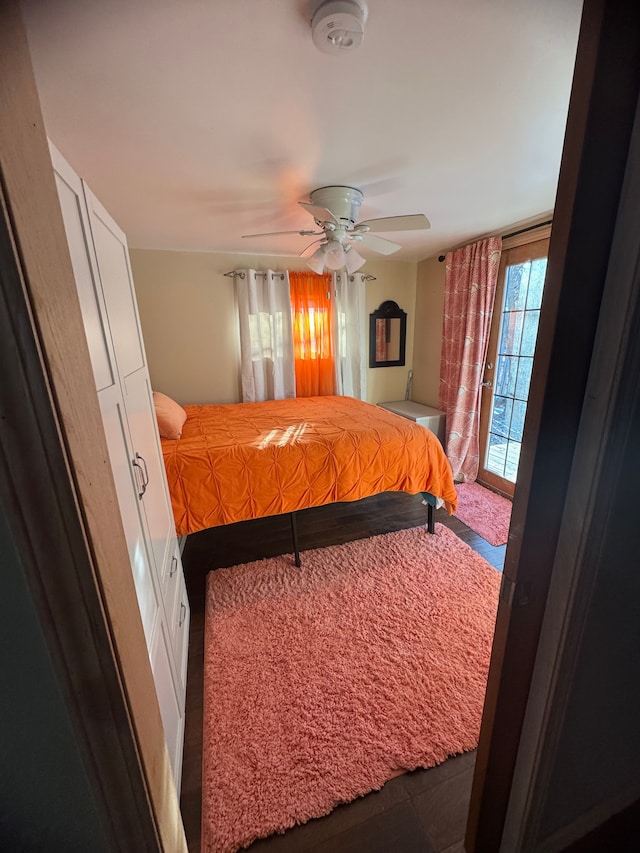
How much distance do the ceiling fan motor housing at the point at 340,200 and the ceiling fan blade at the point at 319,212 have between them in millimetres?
59

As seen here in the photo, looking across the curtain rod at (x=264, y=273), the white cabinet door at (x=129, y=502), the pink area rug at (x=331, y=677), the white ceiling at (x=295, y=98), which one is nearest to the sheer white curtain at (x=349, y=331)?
the curtain rod at (x=264, y=273)

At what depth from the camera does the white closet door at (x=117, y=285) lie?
0.96 metres

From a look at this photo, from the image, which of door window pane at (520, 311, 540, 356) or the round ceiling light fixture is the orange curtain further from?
the round ceiling light fixture

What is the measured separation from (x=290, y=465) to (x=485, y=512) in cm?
186

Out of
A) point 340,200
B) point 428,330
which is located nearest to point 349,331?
point 428,330

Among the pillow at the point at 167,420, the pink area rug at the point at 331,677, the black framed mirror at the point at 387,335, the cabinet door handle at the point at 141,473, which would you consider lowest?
the pink area rug at the point at 331,677

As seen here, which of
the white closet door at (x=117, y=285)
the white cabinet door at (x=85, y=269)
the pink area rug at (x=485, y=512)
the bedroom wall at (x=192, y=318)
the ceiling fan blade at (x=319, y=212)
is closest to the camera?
the white cabinet door at (x=85, y=269)

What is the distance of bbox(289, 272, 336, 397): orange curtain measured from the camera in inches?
145

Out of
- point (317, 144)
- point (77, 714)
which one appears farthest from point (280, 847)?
point (317, 144)

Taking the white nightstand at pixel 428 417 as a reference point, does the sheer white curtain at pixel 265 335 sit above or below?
above

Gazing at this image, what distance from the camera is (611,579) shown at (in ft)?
2.39

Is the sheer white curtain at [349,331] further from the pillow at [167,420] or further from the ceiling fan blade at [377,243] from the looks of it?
the pillow at [167,420]

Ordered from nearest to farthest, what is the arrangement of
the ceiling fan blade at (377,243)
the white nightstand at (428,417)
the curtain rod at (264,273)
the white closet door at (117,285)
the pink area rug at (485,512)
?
1. the white closet door at (117,285)
2. the ceiling fan blade at (377,243)
3. the pink area rug at (485,512)
4. the curtain rod at (264,273)
5. the white nightstand at (428,417)

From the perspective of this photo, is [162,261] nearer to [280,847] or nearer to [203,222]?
[203,222]
